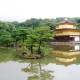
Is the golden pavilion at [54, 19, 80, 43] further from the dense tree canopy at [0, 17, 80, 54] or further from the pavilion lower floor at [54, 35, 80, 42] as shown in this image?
the dense tree canopy at [0, 17, 80, 54]

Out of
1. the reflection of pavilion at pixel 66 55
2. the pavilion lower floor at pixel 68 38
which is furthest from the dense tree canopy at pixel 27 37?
the pavilion lower floor at pixel 68 38

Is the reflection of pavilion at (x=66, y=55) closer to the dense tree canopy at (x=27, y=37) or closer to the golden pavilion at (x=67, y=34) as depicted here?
the dense tree canopy at (x=27, y=37)

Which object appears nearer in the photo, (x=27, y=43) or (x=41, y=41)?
(x=27, y=43)

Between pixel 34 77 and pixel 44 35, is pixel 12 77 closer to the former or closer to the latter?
pixel 34 77

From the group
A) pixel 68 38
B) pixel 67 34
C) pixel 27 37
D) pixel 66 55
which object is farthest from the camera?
pixel 67 34

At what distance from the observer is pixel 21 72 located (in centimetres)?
1298

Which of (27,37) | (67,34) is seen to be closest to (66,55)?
(27,37)

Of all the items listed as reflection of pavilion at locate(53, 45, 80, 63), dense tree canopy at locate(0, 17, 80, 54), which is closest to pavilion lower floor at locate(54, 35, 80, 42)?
dense tree canopy at locate(0, 17, 80, 54)

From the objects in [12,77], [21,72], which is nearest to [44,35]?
[21,72]

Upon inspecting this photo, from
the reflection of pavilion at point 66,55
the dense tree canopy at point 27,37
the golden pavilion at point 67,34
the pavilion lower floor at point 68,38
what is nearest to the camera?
the reflection of pavilion at point 66,55

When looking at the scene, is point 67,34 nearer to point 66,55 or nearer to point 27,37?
point 27,37

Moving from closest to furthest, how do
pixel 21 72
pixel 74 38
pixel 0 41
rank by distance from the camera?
1. pixel 21 72
2. pixel 0 41
3. pixel 74 38

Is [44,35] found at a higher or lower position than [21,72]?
higher

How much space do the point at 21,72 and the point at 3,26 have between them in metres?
36.4
